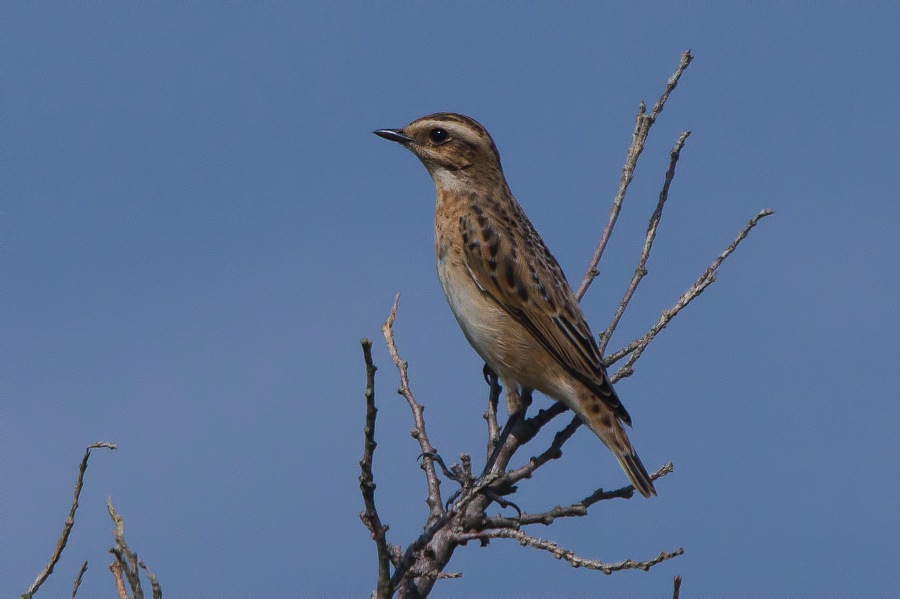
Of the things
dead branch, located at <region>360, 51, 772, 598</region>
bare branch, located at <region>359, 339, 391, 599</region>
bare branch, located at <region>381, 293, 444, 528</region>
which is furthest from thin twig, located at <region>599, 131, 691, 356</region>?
bare branch, located at <region>359, 339, 391, 599</region>

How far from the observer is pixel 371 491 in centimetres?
461

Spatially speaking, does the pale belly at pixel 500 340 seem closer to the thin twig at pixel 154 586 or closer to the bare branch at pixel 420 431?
the bare branch at pixel 420 431

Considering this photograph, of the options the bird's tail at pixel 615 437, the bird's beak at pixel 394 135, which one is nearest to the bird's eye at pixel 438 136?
the bird's beak at pixel 394 135

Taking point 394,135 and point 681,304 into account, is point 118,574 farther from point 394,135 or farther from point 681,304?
point 394,135

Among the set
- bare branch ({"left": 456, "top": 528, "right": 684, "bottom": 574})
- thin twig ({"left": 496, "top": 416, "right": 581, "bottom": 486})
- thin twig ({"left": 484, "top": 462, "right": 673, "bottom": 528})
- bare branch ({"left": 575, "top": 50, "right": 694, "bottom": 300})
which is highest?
bare branch ({"left": 575, "top": 50, "right": 694, "bottom": 300})

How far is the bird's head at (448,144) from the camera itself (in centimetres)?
928

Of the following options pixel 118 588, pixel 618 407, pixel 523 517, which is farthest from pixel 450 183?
pixel 118 588

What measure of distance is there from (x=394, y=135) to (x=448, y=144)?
51cm

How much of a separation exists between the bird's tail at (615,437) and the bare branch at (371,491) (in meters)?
2.94

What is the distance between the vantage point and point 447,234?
882 cm

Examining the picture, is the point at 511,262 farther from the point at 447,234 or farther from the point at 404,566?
the point at 404,566

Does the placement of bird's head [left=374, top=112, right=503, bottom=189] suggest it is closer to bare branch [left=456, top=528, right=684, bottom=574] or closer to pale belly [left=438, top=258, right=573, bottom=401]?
pale belly [left=438, top=258, right=573, bottom=401]

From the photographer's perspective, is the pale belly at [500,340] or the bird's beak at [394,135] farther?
the bird's beak at [394,135]

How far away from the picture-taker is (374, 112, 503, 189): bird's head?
9.28 m
